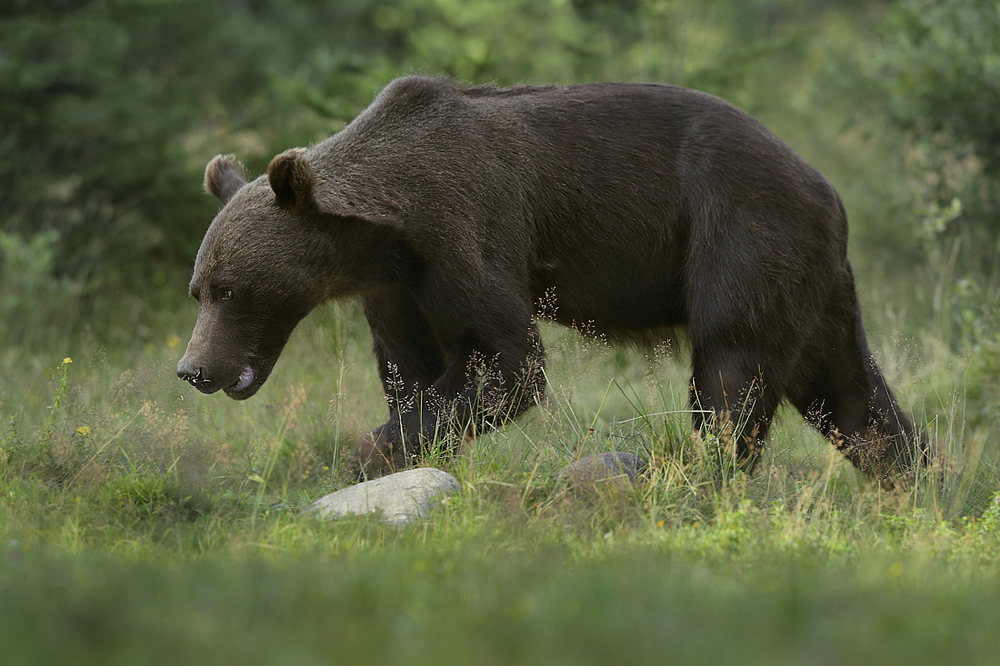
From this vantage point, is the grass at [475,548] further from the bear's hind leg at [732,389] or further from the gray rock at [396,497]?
the bear's hind leg at [732,389]

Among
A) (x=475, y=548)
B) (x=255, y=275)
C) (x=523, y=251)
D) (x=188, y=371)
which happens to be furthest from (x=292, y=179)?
(x=475, y=548)

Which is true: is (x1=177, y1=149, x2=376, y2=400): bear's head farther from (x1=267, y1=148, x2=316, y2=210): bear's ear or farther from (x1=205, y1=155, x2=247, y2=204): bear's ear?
(x1=205, y1=155, x2=247, y2=204): bear's ear

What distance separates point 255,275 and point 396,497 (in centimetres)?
136

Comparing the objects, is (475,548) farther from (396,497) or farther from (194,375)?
(194,375)

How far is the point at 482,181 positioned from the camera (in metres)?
5.41

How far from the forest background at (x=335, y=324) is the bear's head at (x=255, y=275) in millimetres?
312

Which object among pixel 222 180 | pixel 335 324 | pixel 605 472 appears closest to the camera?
pixel 605 472

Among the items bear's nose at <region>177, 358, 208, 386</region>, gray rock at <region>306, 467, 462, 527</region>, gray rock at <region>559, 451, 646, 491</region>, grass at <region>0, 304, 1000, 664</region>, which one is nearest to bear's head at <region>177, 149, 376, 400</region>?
bear's nose at <region>177, 358, 208, 386</region>

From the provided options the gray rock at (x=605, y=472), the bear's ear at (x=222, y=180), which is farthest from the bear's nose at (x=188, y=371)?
the gray rock at (x=605, y=472)

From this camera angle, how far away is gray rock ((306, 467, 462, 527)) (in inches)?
174

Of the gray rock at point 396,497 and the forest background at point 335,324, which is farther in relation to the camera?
the gray rock at point 396,497

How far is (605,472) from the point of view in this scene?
478 cm

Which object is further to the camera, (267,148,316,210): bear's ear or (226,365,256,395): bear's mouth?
(226,365,256,395): bear's mouth

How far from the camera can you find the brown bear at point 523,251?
5.19 m
